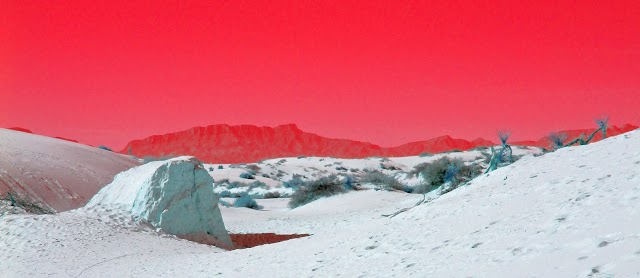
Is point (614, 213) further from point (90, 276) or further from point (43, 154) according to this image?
point (43, 154)

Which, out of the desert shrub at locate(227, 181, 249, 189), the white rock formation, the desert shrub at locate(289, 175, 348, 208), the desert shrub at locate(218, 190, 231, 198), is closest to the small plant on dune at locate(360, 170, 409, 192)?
the desert shrub at locate(289, 175, 348, 208)

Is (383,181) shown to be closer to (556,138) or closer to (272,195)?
(272,195)

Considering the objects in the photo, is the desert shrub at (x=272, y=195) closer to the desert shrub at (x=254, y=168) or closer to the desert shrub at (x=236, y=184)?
the desert shrub at (x=236, y=184)

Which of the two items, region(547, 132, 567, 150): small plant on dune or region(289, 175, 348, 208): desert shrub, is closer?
region(547, 132, 567, 150): small plant on dune

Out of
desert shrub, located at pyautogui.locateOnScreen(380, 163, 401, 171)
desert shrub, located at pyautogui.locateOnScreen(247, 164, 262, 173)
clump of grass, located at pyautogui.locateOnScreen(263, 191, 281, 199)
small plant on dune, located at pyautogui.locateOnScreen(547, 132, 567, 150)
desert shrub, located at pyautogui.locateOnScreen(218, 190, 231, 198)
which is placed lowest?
clump of grass, located at pyautogui.locateOnScreen(263, 191, 281, 199)

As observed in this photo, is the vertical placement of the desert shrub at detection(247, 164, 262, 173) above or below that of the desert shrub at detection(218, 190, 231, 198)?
above

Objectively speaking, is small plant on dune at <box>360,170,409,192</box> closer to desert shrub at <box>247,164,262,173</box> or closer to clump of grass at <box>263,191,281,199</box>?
clump of grass at <box>263,191,281,199</box>

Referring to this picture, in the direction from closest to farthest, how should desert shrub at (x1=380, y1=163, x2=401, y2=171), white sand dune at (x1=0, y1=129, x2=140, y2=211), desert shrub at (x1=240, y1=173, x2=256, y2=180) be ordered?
white sand dune at (x1=0, y1=129, x2=140, y2=211) < desert shrub at (x1=240, y1=173, x2=256, y2=180) < desert shrub at (x1=380, y1=163, x2=401, y2=171)

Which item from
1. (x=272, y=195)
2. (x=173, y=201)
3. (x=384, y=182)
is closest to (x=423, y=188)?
(x=384, y=182)

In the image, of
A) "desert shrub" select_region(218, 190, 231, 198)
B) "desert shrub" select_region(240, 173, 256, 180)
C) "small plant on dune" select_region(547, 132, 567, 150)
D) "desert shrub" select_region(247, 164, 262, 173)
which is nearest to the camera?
"small plant on dune" select_region(547, 132, 567, 150)

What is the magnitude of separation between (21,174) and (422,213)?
11.6 meters

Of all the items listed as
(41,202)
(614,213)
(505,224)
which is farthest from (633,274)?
Result: (41,202)

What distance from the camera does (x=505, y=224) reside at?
22.8 feet

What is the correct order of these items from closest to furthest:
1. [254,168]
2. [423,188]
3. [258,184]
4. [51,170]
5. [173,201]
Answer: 1. [173,201]
2. [51,170]
3. [423,188]
4. [258,184]
5. [254,168]
